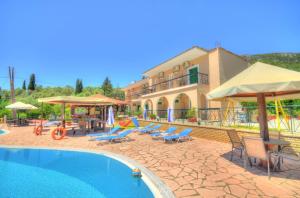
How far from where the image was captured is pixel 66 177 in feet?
18.6

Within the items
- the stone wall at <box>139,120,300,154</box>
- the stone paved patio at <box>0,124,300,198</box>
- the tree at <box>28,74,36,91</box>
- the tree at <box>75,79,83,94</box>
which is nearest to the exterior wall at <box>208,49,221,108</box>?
the stone wall at <box>139,120,300,154</box>

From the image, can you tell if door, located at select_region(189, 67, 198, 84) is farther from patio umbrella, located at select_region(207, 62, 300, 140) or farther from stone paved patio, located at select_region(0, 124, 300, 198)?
patio umbrella, located at select_region(207, 62, 300, 140)

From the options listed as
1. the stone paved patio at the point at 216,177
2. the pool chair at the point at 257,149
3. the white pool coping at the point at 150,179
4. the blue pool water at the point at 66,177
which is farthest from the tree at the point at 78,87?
the pool chair at the point at 257,149

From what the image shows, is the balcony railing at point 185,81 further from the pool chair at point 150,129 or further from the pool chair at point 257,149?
the pool chair at point 257,149

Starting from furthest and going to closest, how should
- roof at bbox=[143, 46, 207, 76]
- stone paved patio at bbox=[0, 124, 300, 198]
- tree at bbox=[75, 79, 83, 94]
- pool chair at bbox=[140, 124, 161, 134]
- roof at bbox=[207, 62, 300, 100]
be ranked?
tree at bbox=[75, 79, 83, 94] < roof at bbox=[143, 46, 207, 76] < pool chair at bbox=[140, 124, 161, 134] < roof at bbox=[207, 62, 300, 100] < stone paved patio at bbox=[0, 124, 300, 198]

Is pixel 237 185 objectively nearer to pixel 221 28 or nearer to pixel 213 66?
pixel 213 66

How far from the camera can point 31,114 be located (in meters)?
27.5

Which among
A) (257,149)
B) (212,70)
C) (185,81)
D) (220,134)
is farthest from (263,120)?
(185,81)

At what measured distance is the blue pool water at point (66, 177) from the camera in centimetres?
443

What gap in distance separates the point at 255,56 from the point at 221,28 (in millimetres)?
55274

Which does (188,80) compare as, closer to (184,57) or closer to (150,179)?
(184,57)

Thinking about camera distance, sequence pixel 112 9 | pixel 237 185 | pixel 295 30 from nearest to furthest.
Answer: pixel 237 185 < pixel 112 9 < pixel 295 30

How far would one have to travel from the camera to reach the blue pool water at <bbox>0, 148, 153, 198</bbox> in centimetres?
443

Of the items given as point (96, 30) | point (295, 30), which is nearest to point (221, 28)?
point (295, 30)
